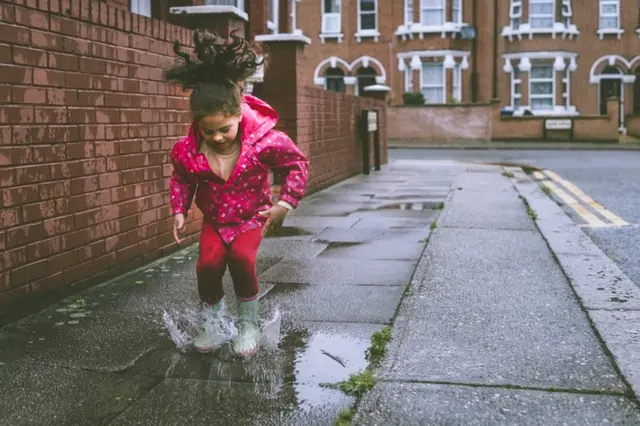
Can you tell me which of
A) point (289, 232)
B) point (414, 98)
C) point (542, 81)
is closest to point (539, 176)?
point (289, 232)

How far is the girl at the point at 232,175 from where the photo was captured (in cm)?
379

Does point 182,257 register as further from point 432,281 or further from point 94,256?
point 432,281

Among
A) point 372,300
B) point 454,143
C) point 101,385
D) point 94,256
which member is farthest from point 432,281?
point 454,143

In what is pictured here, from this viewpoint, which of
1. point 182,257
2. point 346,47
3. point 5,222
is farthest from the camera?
point 346,47

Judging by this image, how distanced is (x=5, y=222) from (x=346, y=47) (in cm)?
3383

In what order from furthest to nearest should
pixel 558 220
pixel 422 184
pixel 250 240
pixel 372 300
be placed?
1. pixel 422 184
2. pixel 558 220
3. pixel 372 300
4. pixel 250 240

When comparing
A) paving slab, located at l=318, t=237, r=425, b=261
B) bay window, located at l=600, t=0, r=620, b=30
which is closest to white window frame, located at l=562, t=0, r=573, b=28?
bay window, located at l=600, t=0, r=620, b=30

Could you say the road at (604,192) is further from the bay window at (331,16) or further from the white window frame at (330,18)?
the bay window at (331,16)

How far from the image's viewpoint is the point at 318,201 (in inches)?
431

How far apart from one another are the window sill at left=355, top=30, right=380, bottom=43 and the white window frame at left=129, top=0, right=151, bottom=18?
1052 inches

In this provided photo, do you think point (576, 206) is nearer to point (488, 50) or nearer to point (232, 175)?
point (232, 175)

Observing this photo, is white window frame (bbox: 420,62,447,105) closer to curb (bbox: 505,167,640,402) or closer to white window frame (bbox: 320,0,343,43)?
white window frame (bbox: 320,0,343,43)

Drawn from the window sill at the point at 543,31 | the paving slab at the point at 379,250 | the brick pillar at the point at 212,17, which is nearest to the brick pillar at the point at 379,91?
the brick pillar at the point at 212,17

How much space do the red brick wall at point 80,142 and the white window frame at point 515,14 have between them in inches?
1280
